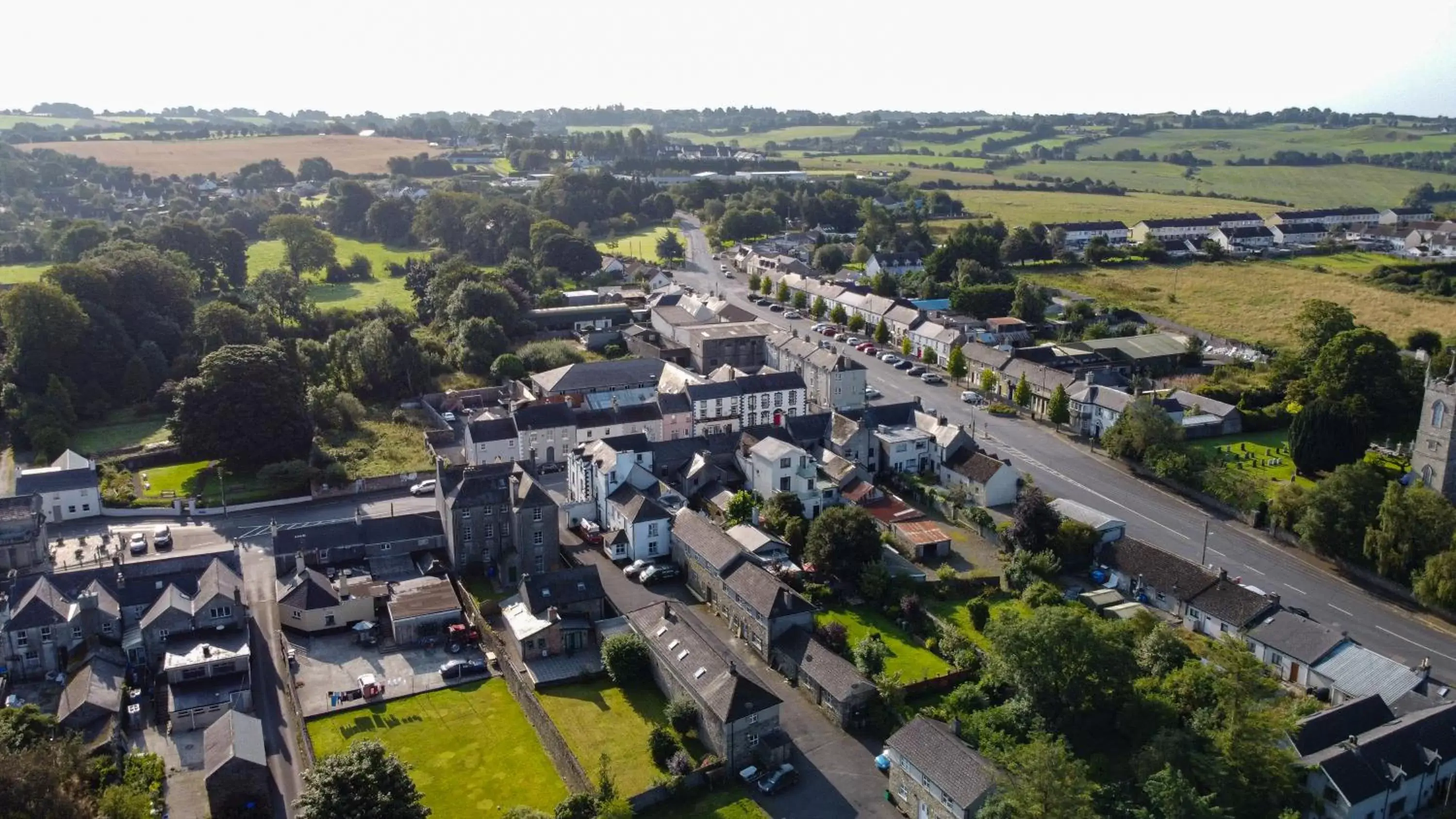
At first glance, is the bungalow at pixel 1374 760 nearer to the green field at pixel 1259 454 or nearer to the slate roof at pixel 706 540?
the slate roof at pixel 706 540

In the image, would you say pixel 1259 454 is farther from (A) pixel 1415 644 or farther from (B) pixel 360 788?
(B) pixel 360 788

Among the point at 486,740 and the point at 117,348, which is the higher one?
the point at 117,348

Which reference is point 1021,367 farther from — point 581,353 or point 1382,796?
point 1382,796

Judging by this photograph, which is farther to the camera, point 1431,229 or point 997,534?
point 1431,229

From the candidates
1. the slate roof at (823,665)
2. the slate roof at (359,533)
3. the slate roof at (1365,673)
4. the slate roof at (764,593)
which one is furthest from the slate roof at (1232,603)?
the slate roof at (359,533)

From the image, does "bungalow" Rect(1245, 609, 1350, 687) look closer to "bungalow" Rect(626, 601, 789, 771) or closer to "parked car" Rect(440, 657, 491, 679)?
"bungalow" Rect(626, 601, 789, 771)

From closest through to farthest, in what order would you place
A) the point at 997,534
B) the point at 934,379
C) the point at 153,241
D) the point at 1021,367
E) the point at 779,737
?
the point at 779,737 → the point at 997,534 → the point at 1021,367 → the point at 934,379 → the point at 153,241

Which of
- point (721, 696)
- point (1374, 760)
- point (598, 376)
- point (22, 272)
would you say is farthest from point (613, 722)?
point (22, 272)

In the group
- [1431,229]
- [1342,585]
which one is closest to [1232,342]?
[1342,585]
